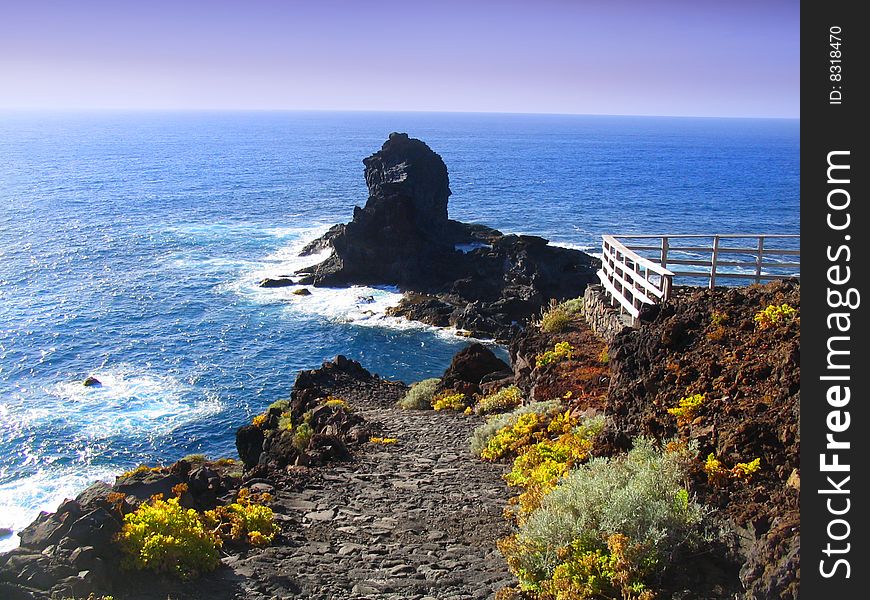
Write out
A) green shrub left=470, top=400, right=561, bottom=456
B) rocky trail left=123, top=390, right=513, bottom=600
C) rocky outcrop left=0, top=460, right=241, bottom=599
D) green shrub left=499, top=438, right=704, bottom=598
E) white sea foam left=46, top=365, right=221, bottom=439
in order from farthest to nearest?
white sea foam left=46, top=365, right=221, bottom=439 → green shrub left=470, top=400, right=561, bottom=456 → rocky trail left=123, top=390, right=513, bottom=600 → rocky outcrop left=0, top=460, right=241, bottom=599 → green shrub left=499, top=438, right=704, bottom=598

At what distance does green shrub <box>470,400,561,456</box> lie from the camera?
1576cm

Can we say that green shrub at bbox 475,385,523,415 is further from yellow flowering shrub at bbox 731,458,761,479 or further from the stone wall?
yellow flowering shrub at bbox 731,458,761,479

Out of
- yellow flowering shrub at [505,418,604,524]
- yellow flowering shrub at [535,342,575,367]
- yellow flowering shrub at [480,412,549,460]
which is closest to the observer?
yellow flowering shrub at [505,418,604,524]

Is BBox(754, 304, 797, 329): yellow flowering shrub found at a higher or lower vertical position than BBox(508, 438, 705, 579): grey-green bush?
higher

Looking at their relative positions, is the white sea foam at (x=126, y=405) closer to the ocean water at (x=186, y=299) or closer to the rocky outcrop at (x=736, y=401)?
the ocean water at (x=186, y=299)

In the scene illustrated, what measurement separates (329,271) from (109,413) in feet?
91.3

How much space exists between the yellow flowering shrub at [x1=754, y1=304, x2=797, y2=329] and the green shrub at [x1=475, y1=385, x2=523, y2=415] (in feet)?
27.2

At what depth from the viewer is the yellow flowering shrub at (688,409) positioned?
10.7m

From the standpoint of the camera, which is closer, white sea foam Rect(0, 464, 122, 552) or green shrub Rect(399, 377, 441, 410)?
green shrub Rect(399, 377, 441, 410)

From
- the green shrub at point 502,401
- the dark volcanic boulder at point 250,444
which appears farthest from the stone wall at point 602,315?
the dark volcanic boulder at point 250,444

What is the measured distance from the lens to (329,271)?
63031 mm

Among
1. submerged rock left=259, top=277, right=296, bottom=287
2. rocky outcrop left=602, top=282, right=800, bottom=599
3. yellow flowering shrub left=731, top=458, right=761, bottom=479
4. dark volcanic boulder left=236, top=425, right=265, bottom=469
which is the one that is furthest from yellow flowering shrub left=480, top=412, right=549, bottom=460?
submerged rock left=259, top=277, right=296, bottom=287

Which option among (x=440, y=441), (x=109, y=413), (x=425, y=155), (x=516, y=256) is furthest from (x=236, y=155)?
(x=440, y=441)

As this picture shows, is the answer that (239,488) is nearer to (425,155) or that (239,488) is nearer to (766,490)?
(766,490)
